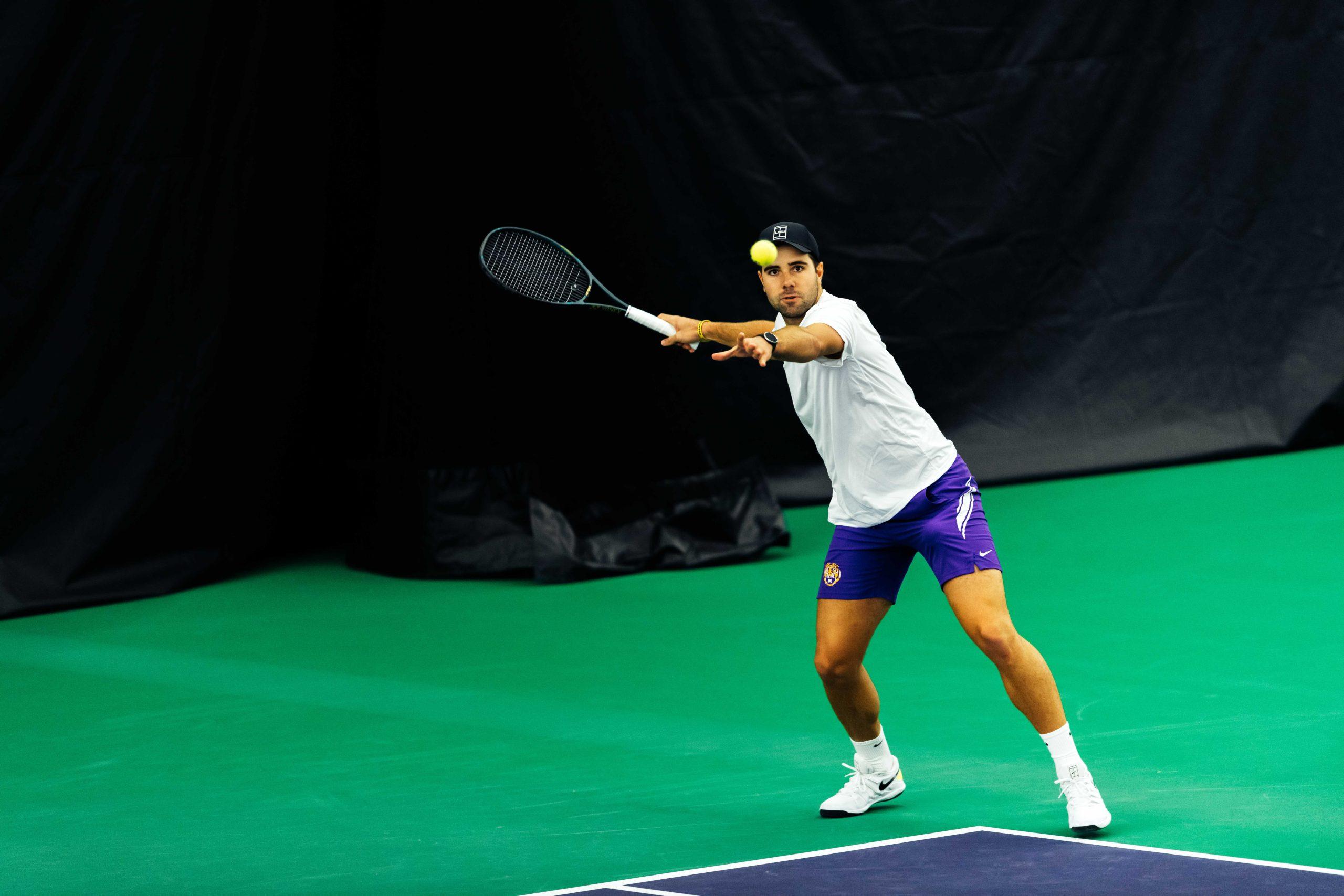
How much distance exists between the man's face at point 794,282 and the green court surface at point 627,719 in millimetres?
1299

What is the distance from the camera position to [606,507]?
7.86 metres

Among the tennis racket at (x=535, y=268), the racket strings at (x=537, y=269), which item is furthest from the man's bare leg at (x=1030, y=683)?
the racket strings at (x=537, y=269)

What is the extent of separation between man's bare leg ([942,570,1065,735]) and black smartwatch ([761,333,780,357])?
2.36ft

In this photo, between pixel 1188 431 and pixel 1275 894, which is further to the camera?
pixel 1188 431

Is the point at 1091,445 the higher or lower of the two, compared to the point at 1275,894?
higher

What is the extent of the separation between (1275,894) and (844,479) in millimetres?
1352

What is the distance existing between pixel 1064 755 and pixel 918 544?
0.60 metres

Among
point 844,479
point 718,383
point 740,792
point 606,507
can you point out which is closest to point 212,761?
point 740,792

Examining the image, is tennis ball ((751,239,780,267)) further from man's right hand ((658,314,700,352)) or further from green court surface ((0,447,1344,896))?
green court surface ((0,447,1344,896))

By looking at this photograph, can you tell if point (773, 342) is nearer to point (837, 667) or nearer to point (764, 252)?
point (764, 252)

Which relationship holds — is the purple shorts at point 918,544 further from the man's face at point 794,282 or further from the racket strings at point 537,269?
the racket strings at point 537,269

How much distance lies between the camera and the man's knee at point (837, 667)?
13.0ft

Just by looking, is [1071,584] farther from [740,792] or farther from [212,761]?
[212,761]

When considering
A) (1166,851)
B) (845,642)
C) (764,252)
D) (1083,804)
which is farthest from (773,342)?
(1166,851)
